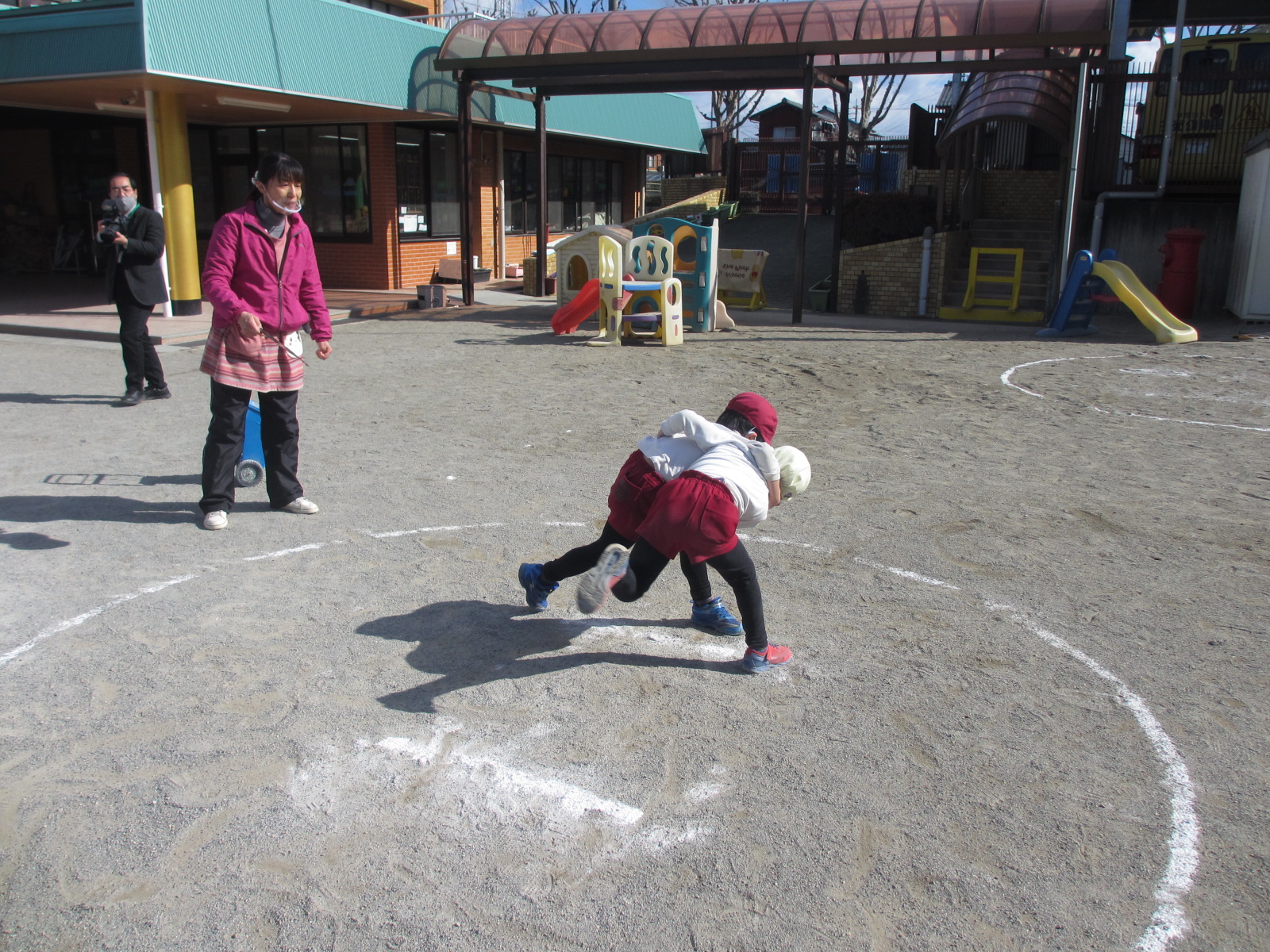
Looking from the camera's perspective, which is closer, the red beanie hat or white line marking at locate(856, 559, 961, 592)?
the red beanie hat

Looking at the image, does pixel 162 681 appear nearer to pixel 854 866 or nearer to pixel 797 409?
pixel 854 866

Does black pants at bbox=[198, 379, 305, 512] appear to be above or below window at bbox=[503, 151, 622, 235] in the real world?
below

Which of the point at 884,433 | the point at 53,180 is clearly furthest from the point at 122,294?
the point at 53,180

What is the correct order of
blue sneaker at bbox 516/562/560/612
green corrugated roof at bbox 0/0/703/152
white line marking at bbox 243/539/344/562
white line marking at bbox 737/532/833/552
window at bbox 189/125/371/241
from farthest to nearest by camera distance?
window at bbox 189/125/371/241 < green corrugated roof at bbox 0/0/703/152 < white line marking at bbox 737/532/833/552 < white line marking at bbox 243/539/344/562 < blue sneaker at bbox 516/562/560/612

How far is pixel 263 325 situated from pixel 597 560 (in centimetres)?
255

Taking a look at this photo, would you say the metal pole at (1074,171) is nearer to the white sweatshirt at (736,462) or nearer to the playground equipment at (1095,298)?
the playground equipment at (1095,298)

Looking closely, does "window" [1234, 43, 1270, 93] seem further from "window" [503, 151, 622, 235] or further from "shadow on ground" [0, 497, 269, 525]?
"shadow on ground" [0, 497, 269, 525]

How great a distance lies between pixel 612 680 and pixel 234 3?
12.7 metres

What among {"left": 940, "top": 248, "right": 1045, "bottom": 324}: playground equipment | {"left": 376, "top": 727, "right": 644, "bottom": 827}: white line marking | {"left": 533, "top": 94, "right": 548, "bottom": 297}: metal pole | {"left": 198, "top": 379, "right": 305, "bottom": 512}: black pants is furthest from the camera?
{"left": 533, "top": 94, "right": 548, "bottom": 297}: metal pole

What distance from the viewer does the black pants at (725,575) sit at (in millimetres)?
3764

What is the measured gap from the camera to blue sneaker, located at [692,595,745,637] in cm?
429

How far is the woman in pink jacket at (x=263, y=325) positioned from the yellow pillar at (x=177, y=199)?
29.7ft

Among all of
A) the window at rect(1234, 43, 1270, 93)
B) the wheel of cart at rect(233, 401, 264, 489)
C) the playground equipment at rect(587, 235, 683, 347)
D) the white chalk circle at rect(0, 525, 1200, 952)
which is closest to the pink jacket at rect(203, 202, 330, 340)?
the wheel of cart at rect(233, 401, 264, 489)

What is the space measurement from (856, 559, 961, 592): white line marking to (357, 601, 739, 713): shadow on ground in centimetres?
135
